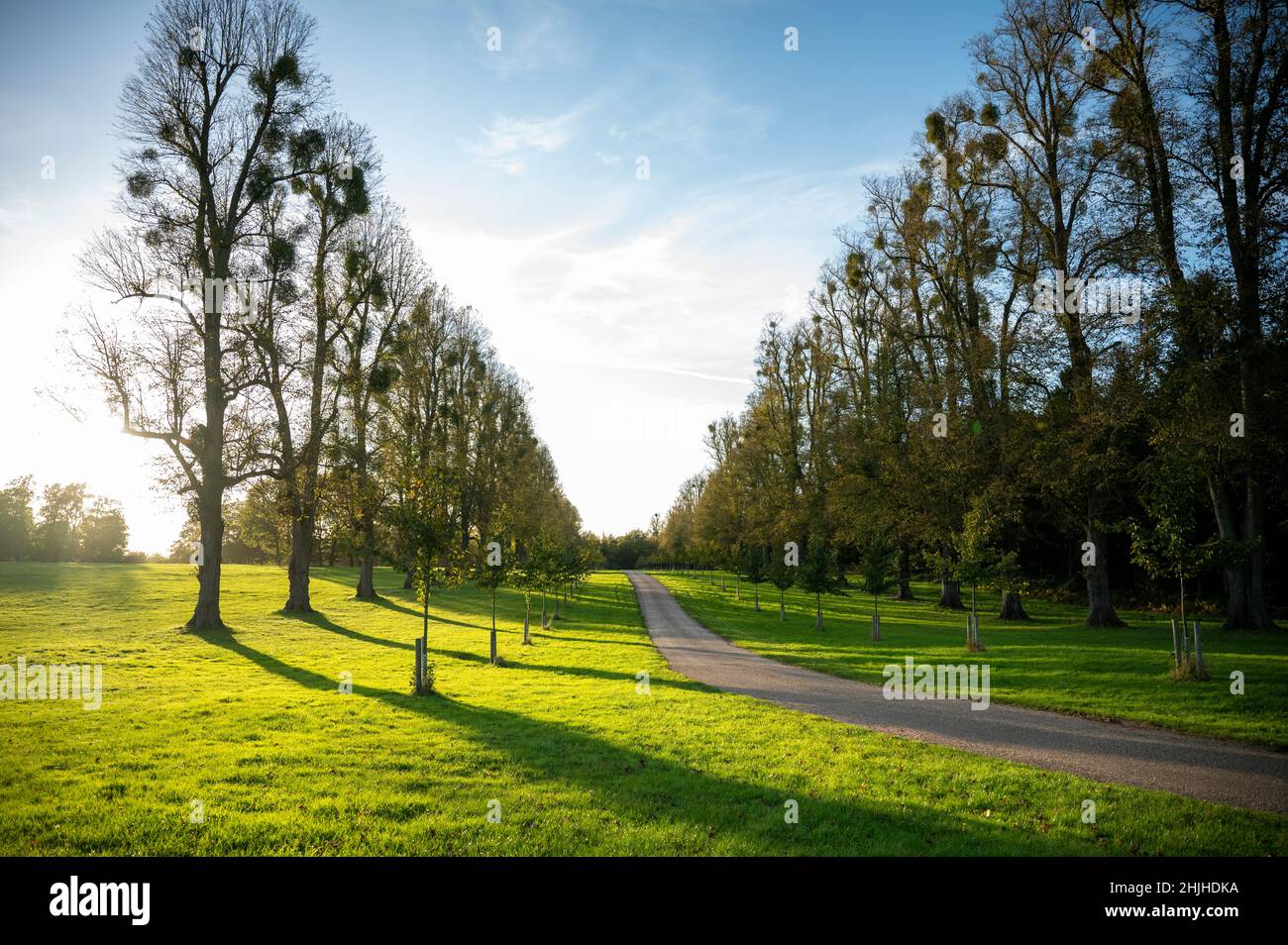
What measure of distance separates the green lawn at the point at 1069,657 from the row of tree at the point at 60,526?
67723mm

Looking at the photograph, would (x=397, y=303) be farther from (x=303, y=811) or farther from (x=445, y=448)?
(x=303, y=811)

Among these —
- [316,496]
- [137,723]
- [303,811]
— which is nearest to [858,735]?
[303,811]

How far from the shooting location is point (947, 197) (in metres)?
29.4

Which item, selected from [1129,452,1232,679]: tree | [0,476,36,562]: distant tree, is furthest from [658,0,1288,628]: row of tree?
[0,476,36,562]: distant tree

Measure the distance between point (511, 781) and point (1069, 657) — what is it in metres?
15.6

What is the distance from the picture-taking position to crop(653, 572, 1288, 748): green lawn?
10.6m

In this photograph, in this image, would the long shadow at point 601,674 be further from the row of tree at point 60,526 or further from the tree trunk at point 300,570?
the row of tree at point 60,526

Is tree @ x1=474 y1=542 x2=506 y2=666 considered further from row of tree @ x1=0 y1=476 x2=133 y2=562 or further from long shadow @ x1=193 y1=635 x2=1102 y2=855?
row of tree @ x1=0 y1=476 x2=133 y2=562

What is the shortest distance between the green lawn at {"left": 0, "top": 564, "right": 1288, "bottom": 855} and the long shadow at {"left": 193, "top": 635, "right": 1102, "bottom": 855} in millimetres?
31

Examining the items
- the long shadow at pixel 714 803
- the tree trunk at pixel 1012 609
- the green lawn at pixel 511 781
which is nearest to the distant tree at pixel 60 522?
the green lawn at pixel 511 781

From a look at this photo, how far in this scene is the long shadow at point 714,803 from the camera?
5520mm
